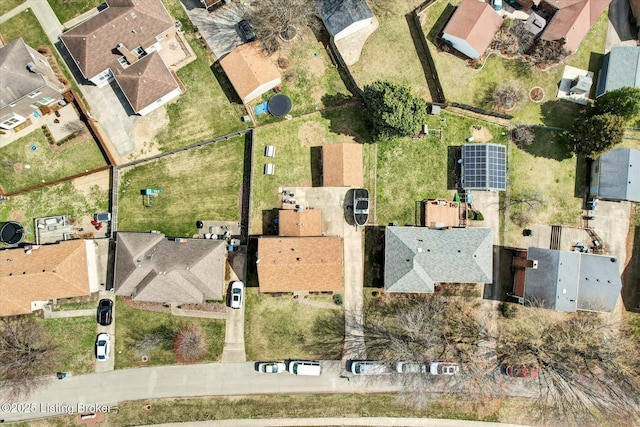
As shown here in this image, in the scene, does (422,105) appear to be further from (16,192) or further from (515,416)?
(16,192)

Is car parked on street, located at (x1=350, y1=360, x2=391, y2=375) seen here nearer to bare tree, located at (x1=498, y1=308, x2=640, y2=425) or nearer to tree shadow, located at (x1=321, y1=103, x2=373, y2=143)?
bare tree, located at (x1=498, y1=308, x2=640, y2=425)

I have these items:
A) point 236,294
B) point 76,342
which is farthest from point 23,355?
point 236,294

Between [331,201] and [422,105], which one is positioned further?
[331,201]

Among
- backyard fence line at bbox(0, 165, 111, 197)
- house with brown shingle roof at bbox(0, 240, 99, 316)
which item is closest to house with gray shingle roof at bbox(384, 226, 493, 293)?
house with brown shingle roof at bbox(0, 240, 99, 316)

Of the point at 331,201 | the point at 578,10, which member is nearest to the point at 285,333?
the point at 331,201

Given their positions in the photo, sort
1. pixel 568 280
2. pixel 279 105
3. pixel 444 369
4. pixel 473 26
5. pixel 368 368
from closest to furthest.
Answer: pixel 568 280, pixel 473 26, pixel 368 368, pixel 444 369, pixel 279 105

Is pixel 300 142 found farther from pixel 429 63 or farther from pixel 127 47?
pixel 127 47

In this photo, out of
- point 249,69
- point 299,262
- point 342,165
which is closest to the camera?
point 299,262

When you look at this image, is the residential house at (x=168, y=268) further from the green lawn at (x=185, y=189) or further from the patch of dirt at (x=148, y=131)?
the patch of dirt at (x=148, y=131)
